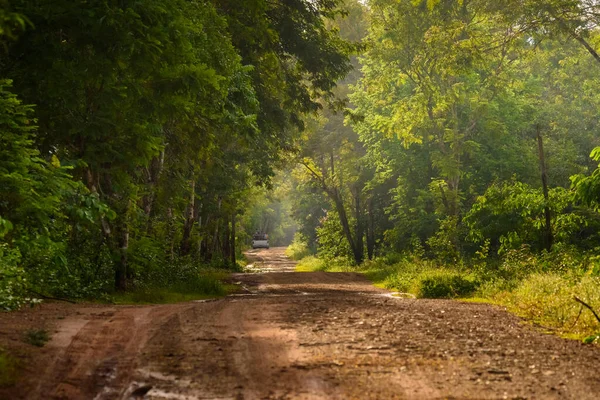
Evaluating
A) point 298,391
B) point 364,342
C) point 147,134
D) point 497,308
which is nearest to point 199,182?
point 147,134

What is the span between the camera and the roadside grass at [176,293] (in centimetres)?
1515

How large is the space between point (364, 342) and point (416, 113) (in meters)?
23.7

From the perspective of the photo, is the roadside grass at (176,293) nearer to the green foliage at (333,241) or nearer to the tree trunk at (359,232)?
the tree trunk at (359,232)

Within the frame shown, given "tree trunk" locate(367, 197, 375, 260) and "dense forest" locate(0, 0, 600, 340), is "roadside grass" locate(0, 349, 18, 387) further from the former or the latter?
"tree trunk" locate(367, 197, 375, 260)

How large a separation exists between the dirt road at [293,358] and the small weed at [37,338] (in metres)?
0.17

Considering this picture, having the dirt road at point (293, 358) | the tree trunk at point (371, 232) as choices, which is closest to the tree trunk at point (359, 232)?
the tree trunk at point (371, 232)

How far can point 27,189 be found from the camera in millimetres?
8609

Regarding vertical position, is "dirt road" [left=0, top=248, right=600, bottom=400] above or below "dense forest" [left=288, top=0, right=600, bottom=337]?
below

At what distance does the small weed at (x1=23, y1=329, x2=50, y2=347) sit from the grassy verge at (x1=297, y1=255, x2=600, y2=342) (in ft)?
23.3

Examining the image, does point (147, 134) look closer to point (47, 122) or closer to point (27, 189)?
point (47, 122)

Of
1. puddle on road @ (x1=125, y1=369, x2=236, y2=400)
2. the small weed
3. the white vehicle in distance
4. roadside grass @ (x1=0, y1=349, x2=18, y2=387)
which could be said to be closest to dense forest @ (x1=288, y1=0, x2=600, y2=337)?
puddle on road @ (x1=125, y1=369, x2=236, y2=400)

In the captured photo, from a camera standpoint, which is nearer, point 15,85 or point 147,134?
point 15,85

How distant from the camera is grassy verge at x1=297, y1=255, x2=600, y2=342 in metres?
9.81

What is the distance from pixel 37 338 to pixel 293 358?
305 centimetres
